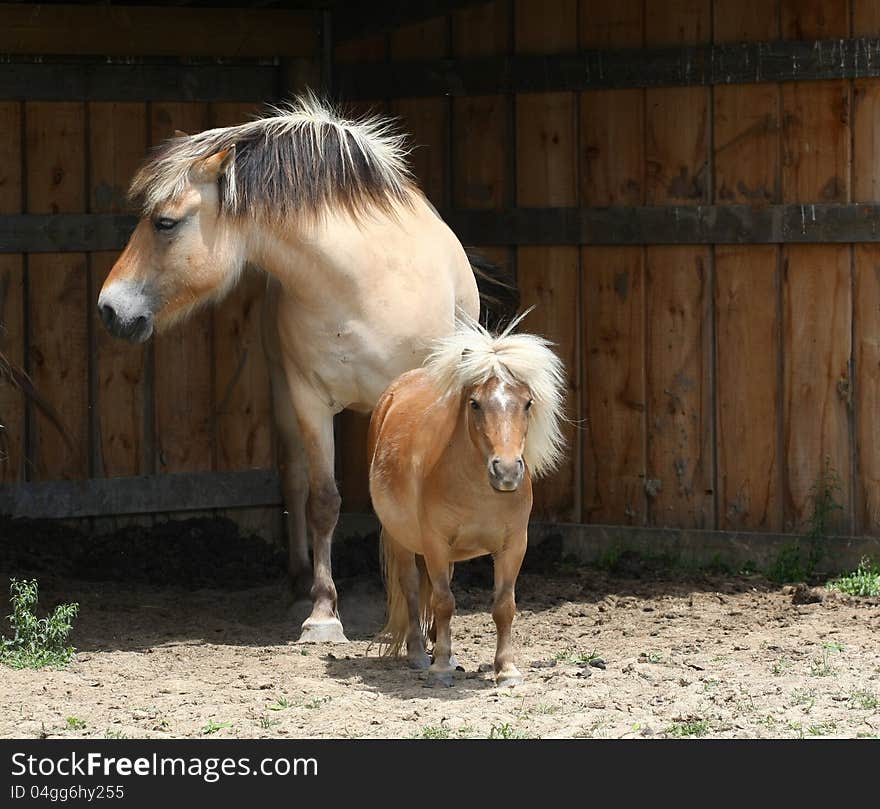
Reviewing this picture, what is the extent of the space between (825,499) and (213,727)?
3.49m

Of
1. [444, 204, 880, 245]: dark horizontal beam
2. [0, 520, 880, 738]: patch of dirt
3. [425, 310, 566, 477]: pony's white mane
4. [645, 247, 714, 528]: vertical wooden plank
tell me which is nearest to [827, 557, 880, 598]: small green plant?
[0, 520, 880, 738]: patch of dirt

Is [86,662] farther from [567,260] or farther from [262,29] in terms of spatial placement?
[262,29]

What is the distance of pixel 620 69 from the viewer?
24.9ft

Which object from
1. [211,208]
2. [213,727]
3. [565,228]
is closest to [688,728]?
[213,727]

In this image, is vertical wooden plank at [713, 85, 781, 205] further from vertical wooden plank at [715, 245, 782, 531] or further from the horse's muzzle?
the horse's muzzle

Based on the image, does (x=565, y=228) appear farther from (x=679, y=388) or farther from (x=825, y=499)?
(x=825, y=499)

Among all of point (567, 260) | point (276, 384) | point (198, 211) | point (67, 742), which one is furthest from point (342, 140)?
point (67, 742)

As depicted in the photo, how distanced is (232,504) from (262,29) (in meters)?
2.50

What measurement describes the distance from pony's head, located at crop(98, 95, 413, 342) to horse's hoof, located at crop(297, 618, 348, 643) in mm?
1337

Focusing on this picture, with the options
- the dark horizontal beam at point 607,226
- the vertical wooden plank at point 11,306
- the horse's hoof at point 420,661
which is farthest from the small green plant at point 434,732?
the vertical wooden plank at point 11,306

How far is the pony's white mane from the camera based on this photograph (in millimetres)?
4961

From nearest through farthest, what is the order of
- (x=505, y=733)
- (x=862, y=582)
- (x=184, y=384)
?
(x=505, y=733), (x=862, y=582), (x=184, y=384)

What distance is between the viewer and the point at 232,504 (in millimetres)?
8375

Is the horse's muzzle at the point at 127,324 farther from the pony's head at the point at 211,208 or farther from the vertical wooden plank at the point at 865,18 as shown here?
the vertical wooden plank at the point at 865,18
